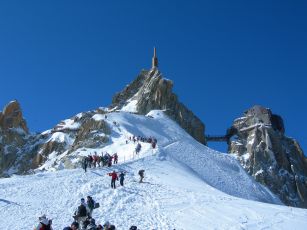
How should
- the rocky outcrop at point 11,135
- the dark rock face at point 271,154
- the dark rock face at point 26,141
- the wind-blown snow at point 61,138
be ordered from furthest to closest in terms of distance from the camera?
the rocky outcrop at point 11,135 → the wind-blown snow at point 61,138 → the dark rock face at point 26,141 → the dark rock face at point 271,154

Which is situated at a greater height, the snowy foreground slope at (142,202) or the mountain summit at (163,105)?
the mountain summit at (163,105)

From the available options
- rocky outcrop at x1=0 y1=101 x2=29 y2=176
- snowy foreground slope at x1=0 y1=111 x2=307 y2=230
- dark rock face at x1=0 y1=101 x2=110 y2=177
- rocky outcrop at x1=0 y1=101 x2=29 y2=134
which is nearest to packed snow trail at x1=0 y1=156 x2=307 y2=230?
snowy foreground slope at x1=0 y1=111 x2=307 y2=230

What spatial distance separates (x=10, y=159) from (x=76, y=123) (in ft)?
62.7

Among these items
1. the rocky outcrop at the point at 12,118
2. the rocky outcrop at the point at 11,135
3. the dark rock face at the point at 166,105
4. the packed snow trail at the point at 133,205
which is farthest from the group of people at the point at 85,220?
the rocky outcrop at the point at 12,118

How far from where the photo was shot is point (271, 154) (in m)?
112

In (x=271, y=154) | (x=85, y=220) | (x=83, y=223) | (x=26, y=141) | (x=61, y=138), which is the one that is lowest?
(x=83, y=223)

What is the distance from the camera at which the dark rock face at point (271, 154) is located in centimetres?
10500

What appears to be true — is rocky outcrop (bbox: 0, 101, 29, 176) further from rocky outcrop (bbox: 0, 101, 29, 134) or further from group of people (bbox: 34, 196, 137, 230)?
group of people (bbox: 34, 196, 137, 230)

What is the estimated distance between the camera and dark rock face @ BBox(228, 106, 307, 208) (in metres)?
105

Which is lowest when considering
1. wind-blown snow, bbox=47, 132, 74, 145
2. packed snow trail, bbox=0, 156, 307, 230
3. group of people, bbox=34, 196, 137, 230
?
group of people, bbox=34, 196, 137, 230

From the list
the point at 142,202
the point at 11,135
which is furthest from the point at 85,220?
the point at 11,135

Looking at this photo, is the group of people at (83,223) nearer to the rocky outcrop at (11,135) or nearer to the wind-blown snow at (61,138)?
the wind-blown snow at (61,138)

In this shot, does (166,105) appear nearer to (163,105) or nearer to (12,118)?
(163,105)

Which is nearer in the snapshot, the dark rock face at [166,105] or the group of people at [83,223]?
the group of people at [83,223]
